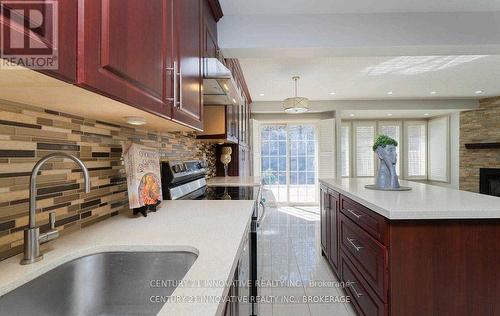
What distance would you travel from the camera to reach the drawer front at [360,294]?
1.41 meters

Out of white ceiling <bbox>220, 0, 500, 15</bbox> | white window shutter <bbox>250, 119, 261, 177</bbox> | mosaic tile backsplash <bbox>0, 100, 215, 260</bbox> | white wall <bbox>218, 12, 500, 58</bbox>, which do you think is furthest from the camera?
white window shutter <bbox>250, 119, 261, 177</bbox>

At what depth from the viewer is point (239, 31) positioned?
2105 millimetres

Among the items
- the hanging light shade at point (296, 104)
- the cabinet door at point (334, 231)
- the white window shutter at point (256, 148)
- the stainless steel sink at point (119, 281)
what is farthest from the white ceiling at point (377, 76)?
the stainless steel sink at point (119, 281)

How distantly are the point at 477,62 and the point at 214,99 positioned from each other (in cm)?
355

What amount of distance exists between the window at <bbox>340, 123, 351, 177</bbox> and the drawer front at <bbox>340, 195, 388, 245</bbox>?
5.08 m

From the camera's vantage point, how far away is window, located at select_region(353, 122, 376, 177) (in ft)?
22.1

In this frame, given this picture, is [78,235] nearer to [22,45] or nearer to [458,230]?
[22,45]

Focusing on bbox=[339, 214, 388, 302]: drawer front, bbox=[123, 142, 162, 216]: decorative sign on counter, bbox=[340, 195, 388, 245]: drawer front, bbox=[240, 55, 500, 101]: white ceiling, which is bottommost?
bbox=[339, 214, 388, 302]: drawer front

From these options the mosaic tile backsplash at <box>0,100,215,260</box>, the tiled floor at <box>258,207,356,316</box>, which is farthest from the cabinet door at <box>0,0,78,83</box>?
the tiled floor at <box>258,207,356,316</box>

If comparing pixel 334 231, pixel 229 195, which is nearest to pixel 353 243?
pixel 334 231

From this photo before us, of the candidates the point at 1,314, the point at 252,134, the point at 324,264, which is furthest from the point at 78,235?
the point at 252,134

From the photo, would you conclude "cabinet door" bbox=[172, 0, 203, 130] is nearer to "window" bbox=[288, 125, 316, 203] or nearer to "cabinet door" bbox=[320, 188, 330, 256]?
"cabinet door" bbox=[320, 188, 330, 256]

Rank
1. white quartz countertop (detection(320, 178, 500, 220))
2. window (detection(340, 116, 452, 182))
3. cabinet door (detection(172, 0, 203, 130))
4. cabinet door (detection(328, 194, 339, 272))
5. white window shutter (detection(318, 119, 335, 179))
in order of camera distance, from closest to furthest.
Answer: cabinet door (detection(172, 0, 203, 130)) < white quartz countertop (detection(320, 178, 500, 220)) < cabinet door (detection(328, 194, 339, 272)) < white window shutter (detection(318, 119, 335, 179)) < window (detection(340, 116, 452, 182))

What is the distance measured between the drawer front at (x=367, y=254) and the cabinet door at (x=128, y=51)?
133 centimetres
